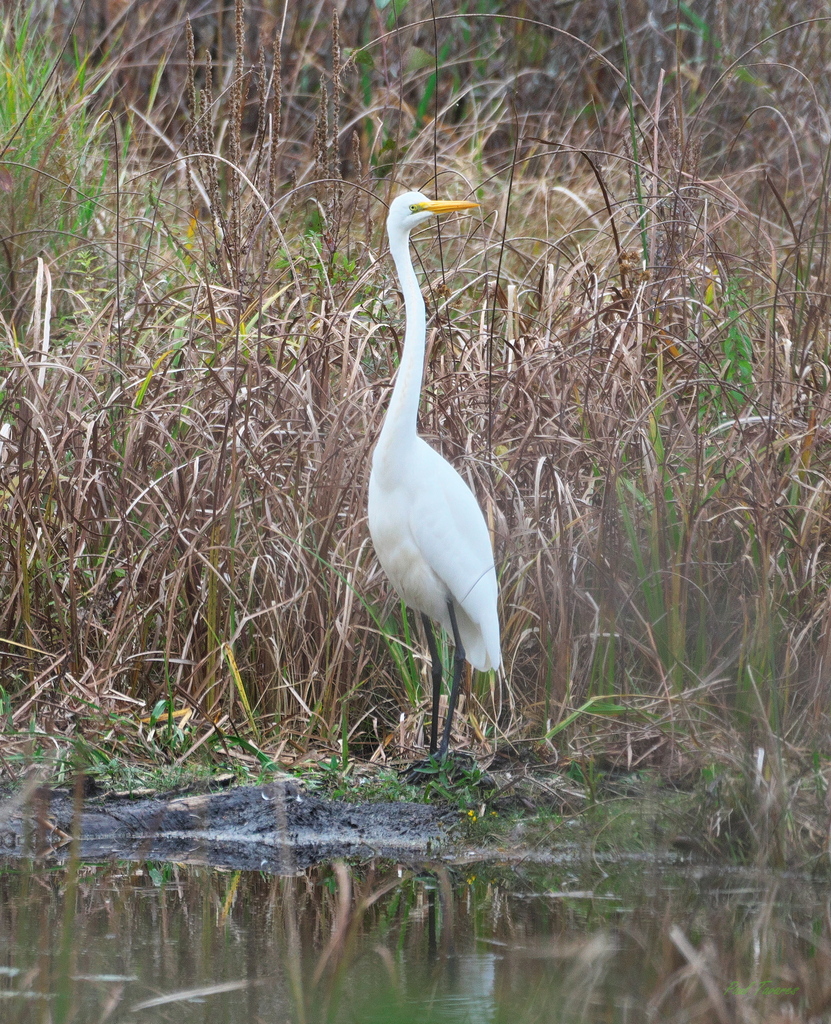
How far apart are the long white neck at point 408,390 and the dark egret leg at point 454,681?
470mm

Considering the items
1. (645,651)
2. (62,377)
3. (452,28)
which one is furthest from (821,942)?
(452,28)

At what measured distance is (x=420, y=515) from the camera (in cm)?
326

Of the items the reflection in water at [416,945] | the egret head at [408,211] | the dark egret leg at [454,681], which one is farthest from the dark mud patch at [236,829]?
the egret head at [408,211]

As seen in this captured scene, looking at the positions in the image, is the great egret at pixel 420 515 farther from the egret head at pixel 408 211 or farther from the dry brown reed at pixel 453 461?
the dry brown reed at pixel 453 461

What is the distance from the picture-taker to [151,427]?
385 cm

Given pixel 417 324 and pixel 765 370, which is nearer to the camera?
pixel 417 324

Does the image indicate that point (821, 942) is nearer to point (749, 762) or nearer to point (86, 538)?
point (749, 762)

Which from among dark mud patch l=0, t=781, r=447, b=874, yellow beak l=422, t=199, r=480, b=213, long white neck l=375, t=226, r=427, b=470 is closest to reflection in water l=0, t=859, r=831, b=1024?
dark mud patch l=0, t=781, r=447, b=874

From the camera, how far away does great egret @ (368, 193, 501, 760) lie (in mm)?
3213

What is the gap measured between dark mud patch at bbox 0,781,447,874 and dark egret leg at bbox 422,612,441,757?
276 mm

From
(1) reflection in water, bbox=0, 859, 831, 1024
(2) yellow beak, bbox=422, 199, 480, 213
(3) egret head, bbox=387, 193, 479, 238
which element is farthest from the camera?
(3) egret head, bbox=387, 193, 479, 238

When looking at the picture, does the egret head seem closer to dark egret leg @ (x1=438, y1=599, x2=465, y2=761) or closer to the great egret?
the great egret

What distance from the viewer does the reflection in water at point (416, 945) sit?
2035 millimetres

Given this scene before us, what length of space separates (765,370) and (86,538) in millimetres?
2194
